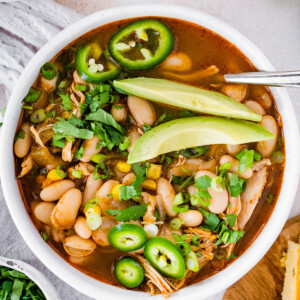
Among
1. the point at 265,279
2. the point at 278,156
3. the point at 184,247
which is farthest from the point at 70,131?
the point at 265,279

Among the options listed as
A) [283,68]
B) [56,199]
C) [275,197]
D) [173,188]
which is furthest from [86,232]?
[283,68]

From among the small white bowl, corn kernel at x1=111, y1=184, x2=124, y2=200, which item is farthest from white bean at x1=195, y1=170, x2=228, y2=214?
the small white bowl

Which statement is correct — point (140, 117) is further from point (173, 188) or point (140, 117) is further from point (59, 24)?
point (59, 24)

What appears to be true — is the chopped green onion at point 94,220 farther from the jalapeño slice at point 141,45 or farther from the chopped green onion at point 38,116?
the jalapeño slice at point 141,45

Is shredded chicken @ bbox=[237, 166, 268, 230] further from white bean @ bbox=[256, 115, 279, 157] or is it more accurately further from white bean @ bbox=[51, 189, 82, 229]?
white bean @ bbox=[51, 189, 82, 229]

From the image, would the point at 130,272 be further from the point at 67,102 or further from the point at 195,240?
the point at 67,102

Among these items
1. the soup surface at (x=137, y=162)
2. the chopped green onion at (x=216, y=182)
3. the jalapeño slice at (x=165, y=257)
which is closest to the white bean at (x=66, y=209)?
the soup surface at (x=137, y=162)
